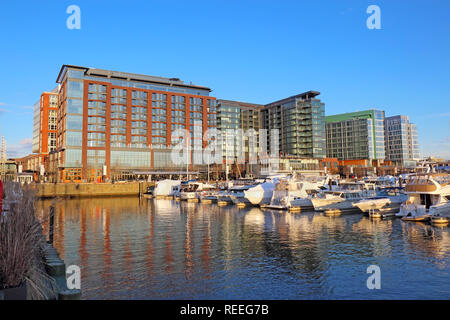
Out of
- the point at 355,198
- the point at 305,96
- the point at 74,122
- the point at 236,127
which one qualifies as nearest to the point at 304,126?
the point at 305,96

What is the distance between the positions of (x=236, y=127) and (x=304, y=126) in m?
35.1

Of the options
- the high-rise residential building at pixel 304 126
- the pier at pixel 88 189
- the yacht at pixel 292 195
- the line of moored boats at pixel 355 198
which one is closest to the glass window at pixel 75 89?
the pier at pixel 88 189

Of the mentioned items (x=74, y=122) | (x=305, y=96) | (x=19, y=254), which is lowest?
(x=19, y=254)

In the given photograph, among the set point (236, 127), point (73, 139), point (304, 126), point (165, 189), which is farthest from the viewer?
point (236, 127)

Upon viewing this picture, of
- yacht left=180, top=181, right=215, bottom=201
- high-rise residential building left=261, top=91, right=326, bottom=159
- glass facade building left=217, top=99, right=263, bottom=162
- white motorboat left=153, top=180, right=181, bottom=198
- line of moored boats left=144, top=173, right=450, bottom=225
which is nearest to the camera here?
line of moored boats left=144, top=173, right=450, bottom=225

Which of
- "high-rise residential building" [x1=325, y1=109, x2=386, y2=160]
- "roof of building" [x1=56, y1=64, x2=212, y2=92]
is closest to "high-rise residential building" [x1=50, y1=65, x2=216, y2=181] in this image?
"roof of building" [x1=56, y1=64, x2=212, y2=92]

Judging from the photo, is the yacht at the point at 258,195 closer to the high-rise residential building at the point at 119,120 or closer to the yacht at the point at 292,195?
the yacht at the point at 292,195

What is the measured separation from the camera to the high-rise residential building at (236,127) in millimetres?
169625

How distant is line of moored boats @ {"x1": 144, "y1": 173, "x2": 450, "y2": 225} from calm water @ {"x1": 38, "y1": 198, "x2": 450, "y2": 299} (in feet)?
13.9

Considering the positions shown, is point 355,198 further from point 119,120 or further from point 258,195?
point 119,120

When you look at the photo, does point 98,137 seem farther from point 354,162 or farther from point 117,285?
point 354,162

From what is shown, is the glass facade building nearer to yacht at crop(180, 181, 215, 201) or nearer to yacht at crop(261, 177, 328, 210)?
yacht at crop(180, 181, 215, 201)

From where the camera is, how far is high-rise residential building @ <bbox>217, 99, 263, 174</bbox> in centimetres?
16962

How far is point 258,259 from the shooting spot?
75.2 ft
